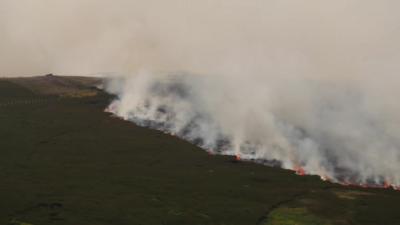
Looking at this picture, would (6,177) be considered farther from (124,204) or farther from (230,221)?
(230,221)

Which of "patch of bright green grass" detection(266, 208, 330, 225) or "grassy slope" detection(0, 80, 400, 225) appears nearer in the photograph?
"grassy slope" detection(0, 80, 400, 225)

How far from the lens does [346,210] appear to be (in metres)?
160

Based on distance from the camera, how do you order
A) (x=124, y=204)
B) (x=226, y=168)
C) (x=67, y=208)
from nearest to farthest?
(x=67, y=208) → (x=124, y=204) → (x=226, y=168)

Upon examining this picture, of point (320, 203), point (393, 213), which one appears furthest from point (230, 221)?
point (393, 213)

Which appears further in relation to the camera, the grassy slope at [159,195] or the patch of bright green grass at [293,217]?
the patch of bright green grass at [293,217]

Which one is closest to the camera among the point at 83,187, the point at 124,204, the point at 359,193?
the point at 124,204

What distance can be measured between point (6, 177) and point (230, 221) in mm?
58354

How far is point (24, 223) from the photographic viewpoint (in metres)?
122

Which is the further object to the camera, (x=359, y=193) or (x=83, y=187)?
(x=359, y=193)

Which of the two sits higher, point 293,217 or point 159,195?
point 159,195

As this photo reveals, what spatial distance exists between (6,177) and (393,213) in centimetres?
9733

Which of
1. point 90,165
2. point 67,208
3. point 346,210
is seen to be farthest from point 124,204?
point 346,210

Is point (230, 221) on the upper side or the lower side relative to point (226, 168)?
lower

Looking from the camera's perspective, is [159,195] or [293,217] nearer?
[293,217]
